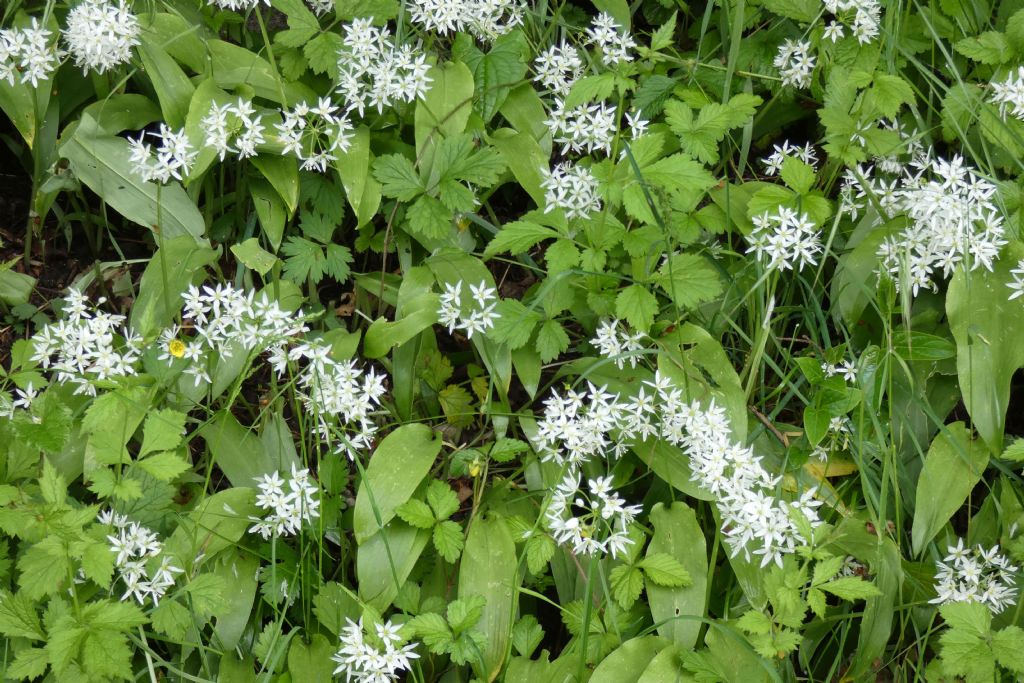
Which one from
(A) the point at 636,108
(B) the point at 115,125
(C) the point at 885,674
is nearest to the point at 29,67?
(B) the point at 115,125

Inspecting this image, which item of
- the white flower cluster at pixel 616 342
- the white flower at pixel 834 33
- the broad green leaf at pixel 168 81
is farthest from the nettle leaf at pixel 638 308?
the broad green leaf at pixel 168 81

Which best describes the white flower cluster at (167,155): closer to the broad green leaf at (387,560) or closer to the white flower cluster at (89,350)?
the white flower cluster at (89,350)

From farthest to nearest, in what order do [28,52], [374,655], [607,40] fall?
[607,40] < [28,52] < [374,655]

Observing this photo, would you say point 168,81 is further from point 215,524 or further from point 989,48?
point 989,48

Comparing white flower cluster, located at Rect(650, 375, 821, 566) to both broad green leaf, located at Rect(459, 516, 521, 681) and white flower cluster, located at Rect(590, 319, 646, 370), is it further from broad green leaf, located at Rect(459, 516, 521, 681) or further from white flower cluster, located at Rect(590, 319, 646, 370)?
broad green leaf, located at Rect(459, 516, 521, 681)

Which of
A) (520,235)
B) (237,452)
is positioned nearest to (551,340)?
(520,235)

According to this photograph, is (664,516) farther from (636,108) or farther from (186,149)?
(186,149)

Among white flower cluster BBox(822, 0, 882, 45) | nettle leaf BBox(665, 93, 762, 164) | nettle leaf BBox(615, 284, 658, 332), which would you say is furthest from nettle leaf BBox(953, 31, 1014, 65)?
nettle leaf BBox(615, 284, 658, 332)
